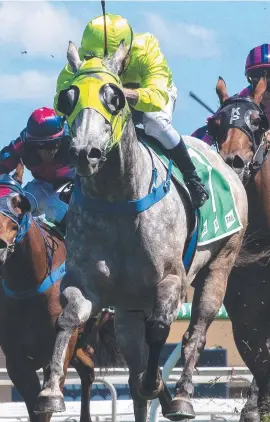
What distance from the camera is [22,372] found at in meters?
9.21

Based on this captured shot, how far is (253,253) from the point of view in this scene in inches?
363

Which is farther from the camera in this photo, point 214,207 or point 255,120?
point 255,120

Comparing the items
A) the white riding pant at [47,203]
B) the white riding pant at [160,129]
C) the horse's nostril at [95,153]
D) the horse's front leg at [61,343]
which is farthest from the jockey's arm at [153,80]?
the white riding pant at [47,203]

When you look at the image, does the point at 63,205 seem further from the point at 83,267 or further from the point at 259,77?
the point at 83,267

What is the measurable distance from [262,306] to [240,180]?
1.08 m

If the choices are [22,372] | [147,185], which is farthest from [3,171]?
[147,185]

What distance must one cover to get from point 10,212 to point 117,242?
6.38ft

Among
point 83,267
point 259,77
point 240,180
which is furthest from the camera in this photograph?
point 259,77

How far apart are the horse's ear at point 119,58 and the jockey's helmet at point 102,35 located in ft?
1.15

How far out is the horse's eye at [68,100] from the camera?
22.2 ft

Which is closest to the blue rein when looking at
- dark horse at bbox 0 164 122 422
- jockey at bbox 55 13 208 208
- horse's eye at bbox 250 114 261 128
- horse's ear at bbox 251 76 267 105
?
dark horse at bbox 0 164 122 422

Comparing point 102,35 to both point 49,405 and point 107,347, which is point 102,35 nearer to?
point 49,405

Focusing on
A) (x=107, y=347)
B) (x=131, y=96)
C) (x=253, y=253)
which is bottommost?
(x=107, y=347)

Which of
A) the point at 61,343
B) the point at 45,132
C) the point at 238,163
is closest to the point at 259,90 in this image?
the point at 238,163
